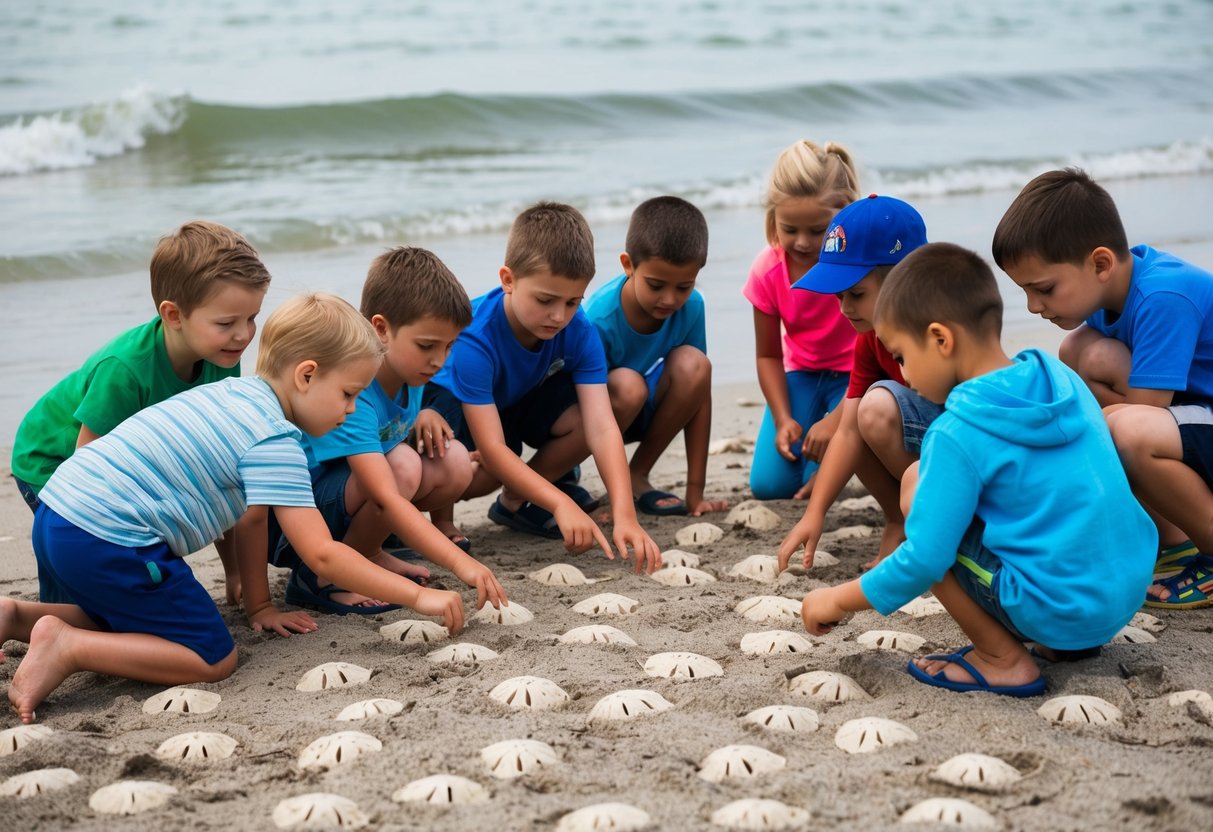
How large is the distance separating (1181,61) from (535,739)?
25.0 m

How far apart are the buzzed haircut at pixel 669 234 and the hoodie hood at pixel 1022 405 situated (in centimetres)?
186

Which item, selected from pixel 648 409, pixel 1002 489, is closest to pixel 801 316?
pixel 648 409

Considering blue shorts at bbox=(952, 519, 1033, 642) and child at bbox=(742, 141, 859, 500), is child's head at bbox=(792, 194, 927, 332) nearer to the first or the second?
child at bbox=(742, 141, 859, 500)

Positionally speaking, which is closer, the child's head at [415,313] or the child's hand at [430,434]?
the child's head at [415,313]

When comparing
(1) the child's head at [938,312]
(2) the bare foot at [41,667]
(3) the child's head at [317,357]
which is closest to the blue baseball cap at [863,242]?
(1) the child's head at [938,312]

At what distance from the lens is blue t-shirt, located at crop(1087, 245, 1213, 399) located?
138 inches

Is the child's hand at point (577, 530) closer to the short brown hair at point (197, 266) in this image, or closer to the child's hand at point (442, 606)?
the child's hand at point (442, 606)

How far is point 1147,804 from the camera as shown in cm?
227

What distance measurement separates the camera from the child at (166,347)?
3.58 meters

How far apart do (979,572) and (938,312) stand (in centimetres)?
61

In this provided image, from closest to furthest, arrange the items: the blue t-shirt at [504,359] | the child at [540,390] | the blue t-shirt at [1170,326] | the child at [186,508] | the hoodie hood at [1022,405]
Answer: the hoodie hood at [1022,405]
the child at [186,508]
the blue t-shirt at [1170,326]
the child at [540,390]
the blue t-shirt at [504,359]

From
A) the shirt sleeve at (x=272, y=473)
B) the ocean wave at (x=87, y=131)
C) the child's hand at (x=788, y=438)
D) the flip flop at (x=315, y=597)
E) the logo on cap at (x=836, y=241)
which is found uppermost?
the ocean wave at (x=87, y=131)

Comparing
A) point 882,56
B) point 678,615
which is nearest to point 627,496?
point 678,615

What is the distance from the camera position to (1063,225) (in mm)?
3508
